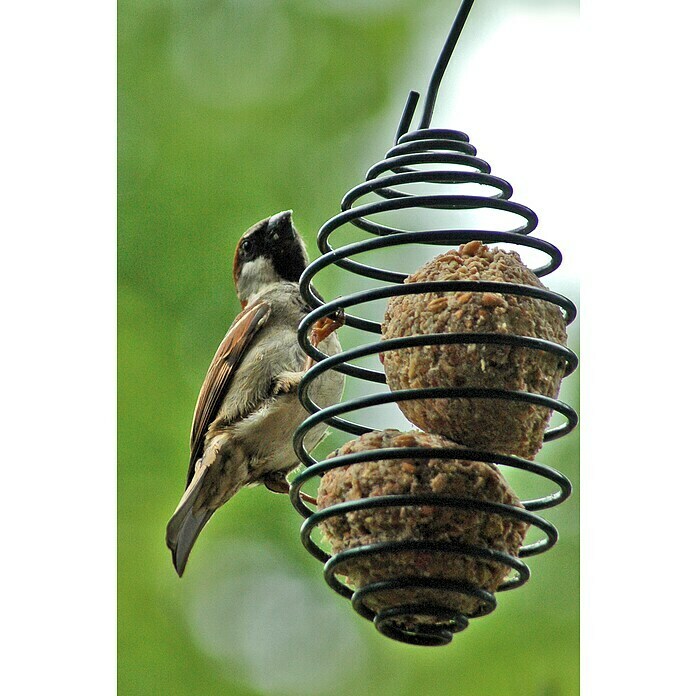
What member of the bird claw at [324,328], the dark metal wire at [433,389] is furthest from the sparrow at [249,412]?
the dark metal wire at [433,389]

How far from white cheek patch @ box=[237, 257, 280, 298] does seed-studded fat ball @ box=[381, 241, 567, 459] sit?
0.93 metres

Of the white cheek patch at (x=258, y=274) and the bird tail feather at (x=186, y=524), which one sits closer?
the bird tail feather at (x=186, y=524)

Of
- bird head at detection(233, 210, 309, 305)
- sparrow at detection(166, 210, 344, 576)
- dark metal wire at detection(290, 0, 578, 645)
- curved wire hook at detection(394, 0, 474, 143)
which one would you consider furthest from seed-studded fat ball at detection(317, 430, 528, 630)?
bird head at detection(233, 210, 309, 305)

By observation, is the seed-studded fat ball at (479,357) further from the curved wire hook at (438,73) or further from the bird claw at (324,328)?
the bird claw at (324,328)

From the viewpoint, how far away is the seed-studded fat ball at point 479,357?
103 centimetres

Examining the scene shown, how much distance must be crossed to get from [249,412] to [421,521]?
845 millimetres

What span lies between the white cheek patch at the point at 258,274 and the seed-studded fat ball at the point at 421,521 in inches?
38.4

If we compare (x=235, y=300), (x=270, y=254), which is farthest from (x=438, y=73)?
(x=235, y=300)

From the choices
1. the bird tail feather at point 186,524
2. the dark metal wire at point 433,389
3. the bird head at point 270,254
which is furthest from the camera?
the bird head at point 270,254

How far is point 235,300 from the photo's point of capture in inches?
82.6

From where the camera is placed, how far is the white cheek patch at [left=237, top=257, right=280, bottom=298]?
6.58 feet

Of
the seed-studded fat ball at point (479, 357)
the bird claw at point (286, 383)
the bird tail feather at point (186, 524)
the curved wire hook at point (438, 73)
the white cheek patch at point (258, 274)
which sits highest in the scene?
the white cheek patch at point (258, 274)
